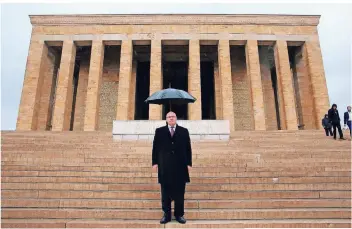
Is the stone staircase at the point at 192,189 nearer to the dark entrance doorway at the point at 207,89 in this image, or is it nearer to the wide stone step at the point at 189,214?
the wide stone step at the point at 189,214

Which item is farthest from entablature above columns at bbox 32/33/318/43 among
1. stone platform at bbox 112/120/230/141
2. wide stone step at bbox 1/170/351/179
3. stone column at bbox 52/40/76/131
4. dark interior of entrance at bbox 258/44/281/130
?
wide stone step at bbox 1/170/351/179

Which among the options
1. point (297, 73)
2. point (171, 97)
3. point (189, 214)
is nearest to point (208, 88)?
point (297, 73)

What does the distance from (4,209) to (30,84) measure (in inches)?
605

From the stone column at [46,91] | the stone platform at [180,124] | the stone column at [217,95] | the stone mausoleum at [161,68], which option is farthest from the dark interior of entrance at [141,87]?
the stone platform at [180,124]

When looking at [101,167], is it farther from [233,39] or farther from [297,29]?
[297,29]

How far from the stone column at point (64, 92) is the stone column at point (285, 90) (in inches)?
533

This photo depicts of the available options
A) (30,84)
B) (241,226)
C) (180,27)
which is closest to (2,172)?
(241,226)

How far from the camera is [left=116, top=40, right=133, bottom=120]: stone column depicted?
17.3m

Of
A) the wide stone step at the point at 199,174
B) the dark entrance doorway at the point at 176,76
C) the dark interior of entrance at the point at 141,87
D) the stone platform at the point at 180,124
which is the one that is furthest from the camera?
the dark entrance doorway at the point at 176,76

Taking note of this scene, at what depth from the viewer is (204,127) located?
980cm

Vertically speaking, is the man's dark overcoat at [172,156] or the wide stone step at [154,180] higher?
the man's dark overcoat at [172,156]

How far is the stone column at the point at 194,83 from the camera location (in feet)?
→ 57.5

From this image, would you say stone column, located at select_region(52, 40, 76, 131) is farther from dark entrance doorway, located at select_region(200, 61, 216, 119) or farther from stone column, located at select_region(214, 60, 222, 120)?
dark entrance doorway, located at select_region(200, 61, 216, 119)

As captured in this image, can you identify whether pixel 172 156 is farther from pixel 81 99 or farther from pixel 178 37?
pixel 81 99
